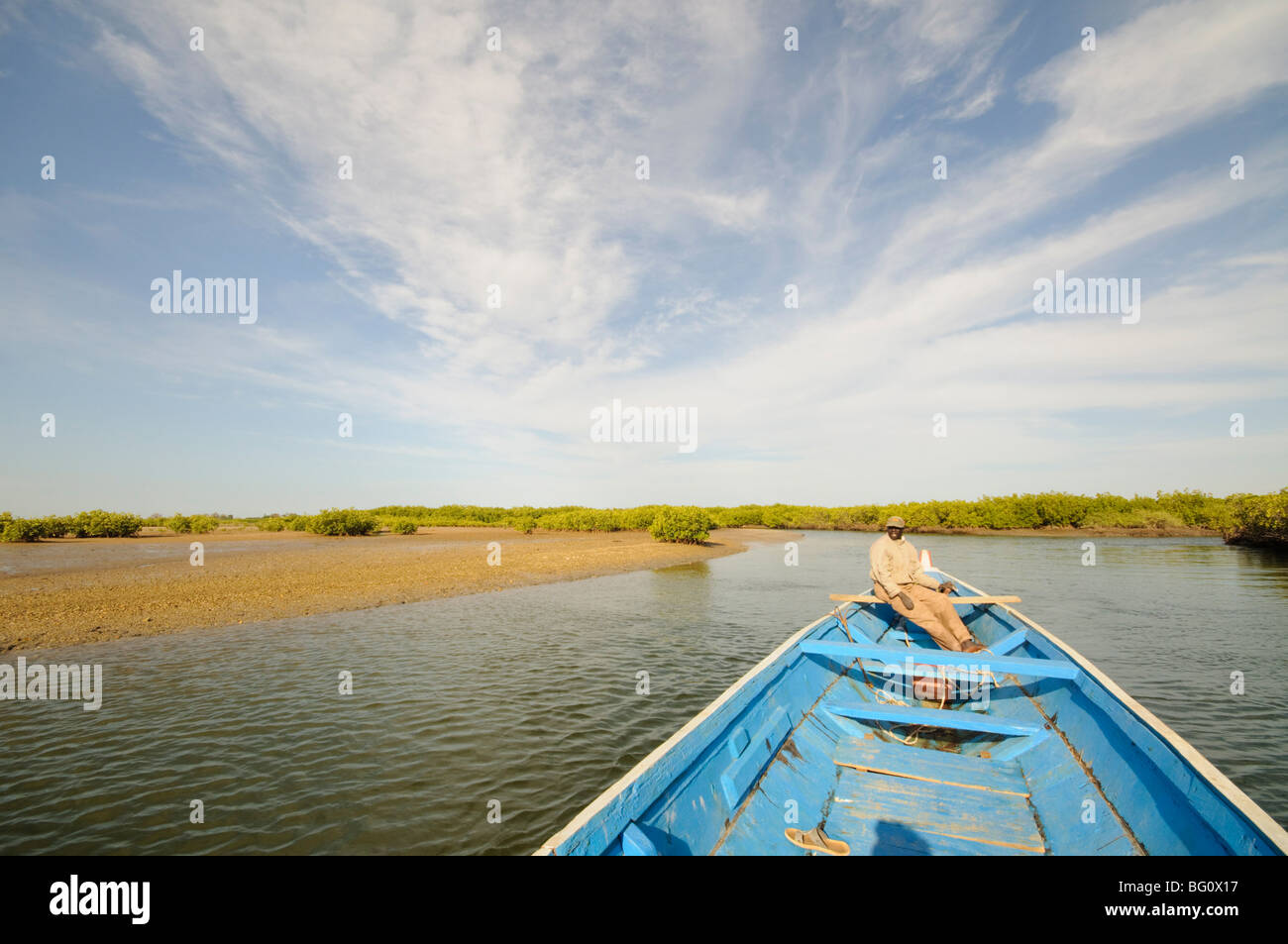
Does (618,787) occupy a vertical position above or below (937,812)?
above

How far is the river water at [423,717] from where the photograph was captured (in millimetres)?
5461

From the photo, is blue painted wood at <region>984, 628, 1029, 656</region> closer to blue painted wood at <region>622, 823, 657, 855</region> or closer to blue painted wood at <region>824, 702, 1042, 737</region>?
blue painted wood at <region>824, 702, 1042, 737</region>

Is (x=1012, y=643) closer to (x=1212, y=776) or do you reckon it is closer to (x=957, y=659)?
(x=957, y=659)

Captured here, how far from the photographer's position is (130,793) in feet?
19.3

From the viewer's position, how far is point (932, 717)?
6.28 metres

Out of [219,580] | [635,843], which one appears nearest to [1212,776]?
[635,843]

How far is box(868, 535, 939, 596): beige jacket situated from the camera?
29.9 ft

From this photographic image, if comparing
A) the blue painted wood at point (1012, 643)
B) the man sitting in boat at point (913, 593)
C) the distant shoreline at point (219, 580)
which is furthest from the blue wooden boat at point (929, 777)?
the distant shoreline at point (219, 580)

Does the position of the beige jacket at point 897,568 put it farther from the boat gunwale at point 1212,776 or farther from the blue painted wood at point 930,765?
the boat gunwale at point 1212,776

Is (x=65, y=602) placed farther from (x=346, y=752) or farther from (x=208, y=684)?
(x=346, y=752)

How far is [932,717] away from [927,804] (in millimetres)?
1532

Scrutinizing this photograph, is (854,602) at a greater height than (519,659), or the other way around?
(854,602)
